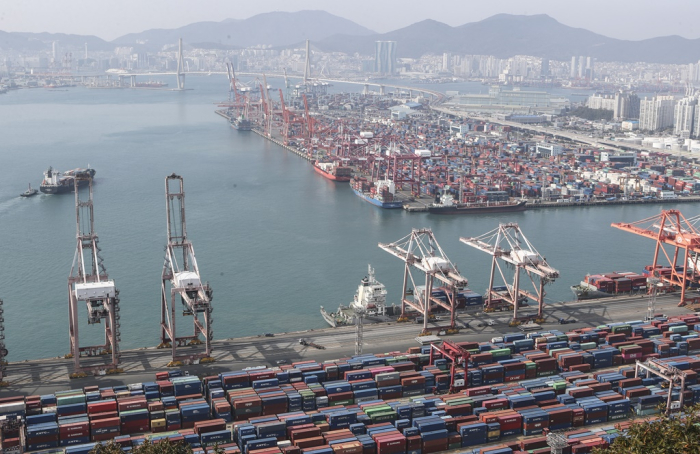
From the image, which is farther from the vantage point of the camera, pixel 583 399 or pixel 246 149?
pixel 246 149

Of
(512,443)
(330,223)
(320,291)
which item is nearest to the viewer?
(512,443)

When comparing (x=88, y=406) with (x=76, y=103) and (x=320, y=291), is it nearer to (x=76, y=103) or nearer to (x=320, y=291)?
(x=320, y=291)

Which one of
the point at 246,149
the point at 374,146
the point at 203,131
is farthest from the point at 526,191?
the point at 203,131

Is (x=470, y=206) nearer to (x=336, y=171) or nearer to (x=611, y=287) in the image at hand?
(x=336, y=171)

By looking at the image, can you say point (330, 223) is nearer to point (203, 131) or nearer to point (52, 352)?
point (52, 352)

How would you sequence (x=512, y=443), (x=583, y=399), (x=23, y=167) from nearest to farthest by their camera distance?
(x=512, y=443) → (x=583, y=399) → (x=23, y=167)

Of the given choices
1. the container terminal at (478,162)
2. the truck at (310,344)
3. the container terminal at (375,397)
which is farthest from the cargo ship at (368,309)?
the container terminal at (478,162)

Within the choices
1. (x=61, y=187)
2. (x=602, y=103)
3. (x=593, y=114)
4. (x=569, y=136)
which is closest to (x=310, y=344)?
(x=61, y=187)
